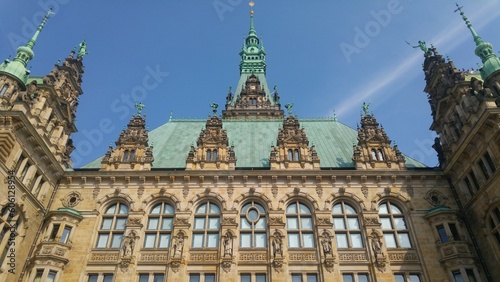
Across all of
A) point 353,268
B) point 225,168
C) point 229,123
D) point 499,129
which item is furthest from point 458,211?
point 229,123

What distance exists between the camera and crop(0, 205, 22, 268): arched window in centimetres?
→ 1903

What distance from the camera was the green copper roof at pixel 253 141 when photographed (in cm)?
2673

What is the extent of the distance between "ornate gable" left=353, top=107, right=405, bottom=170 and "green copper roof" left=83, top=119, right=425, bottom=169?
3.61ft

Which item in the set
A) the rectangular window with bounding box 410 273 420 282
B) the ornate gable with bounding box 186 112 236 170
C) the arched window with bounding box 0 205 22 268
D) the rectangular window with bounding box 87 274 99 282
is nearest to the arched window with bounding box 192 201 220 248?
the ornate gable with bounding box 186 112 236 170

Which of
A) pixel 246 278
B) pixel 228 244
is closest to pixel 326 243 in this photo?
pixel 246 278

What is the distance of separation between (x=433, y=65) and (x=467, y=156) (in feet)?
29.5

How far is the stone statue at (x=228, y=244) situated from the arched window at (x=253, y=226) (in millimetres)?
744

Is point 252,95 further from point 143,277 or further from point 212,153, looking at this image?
point 143,277

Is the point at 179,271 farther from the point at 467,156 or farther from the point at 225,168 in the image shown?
the point at 467,156

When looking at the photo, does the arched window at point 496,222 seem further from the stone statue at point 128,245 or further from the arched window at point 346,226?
the stone statue at point 128,245

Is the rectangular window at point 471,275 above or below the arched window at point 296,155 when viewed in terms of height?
below

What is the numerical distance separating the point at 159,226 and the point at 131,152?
6.11 m

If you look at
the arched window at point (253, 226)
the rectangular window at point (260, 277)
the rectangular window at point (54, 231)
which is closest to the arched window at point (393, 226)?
the arched window at point (253, 226)

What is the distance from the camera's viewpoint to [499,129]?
18.9 metres
